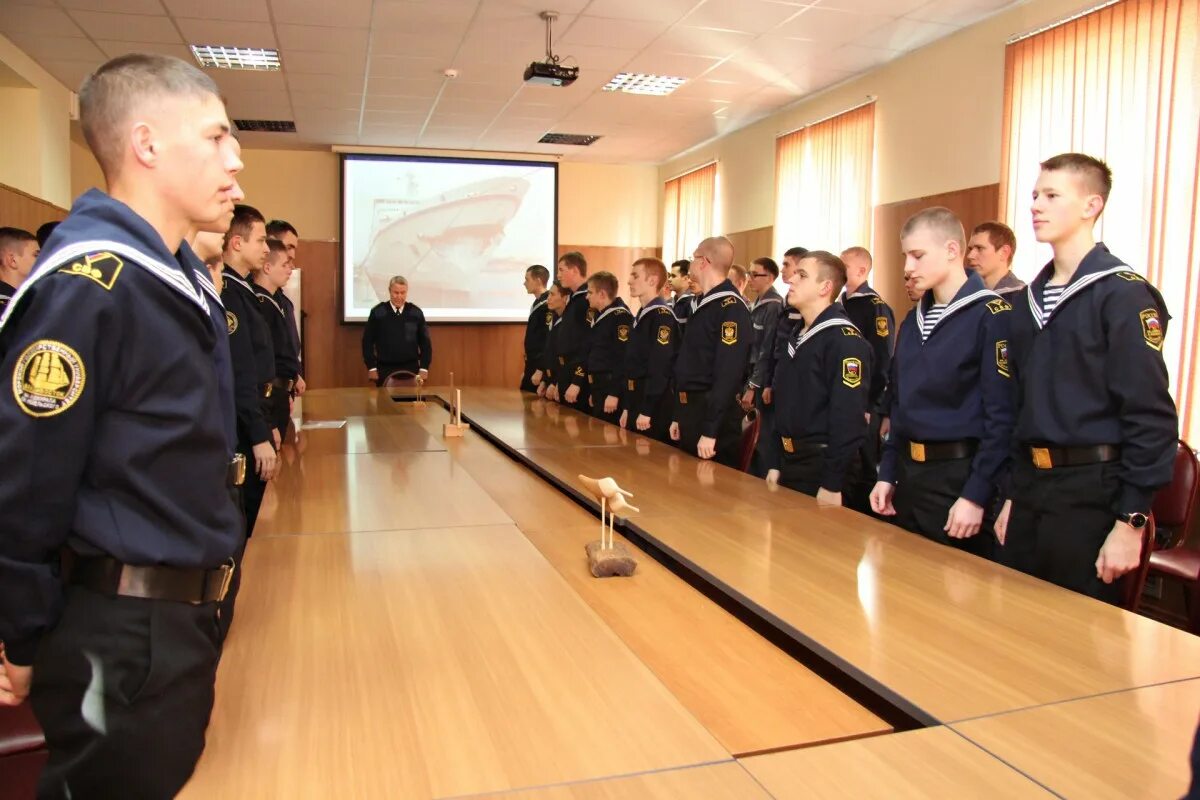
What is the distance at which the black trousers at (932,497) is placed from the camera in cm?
269

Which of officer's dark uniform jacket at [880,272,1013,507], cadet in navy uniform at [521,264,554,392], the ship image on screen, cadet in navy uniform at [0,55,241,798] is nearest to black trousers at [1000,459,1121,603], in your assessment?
officer's dark uniform jacket at [880,272,1013,507]

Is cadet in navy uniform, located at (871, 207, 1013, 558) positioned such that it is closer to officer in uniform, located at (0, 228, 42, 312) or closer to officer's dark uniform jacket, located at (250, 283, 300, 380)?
officer's dark uniform jacket, located at (250, 283, 300, 380)

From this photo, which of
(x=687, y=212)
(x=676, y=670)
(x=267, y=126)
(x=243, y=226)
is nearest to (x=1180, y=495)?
(x=676, y=670)

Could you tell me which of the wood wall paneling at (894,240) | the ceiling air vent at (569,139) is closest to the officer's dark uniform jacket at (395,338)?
the ceiling air vent at (569,139)

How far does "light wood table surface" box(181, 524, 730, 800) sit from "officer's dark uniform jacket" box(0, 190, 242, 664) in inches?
12.5

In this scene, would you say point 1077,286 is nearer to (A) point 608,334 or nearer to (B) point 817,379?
(B) point 817,379

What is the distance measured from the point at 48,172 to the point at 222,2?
2.82 meters

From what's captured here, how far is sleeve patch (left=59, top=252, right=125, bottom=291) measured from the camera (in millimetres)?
1008

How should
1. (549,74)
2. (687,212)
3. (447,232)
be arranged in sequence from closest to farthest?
(549,74) < (687,212) < (447,232)

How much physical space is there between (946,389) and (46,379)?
96.7 inches

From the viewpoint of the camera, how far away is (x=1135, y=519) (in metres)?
2.10

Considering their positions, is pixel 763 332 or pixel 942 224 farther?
pixel 763 332

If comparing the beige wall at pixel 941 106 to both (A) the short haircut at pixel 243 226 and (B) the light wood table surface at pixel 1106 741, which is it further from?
(B) the light wood table surface at pixel 1106 741

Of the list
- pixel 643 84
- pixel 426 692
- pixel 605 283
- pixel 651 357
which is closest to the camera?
pixel 426 692
